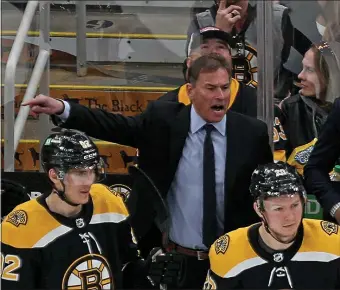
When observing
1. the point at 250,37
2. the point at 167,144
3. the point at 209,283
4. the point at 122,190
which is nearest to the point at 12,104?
the point at 122,190

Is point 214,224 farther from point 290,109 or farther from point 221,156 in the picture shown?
point 290,109

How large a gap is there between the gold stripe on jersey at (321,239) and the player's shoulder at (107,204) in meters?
0.55

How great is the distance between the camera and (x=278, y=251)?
294cm

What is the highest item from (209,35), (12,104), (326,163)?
(209,35)

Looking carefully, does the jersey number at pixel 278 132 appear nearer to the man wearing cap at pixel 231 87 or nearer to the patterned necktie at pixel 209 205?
the man wearing cap at pixel 231 87

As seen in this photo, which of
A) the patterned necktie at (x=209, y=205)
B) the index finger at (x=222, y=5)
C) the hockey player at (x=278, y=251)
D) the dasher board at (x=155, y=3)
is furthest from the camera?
the dasher board at (x=155, y=3)

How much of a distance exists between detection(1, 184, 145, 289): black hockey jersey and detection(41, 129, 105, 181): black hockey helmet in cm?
10

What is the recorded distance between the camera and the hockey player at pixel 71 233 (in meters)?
2.95

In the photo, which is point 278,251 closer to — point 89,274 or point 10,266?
point 89,274

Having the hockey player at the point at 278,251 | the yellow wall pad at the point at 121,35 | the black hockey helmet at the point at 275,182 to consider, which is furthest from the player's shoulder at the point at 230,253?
the yellow wall pad at the point at 121,35

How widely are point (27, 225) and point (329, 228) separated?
0.88m

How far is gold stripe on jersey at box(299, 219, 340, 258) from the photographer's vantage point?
116 inches

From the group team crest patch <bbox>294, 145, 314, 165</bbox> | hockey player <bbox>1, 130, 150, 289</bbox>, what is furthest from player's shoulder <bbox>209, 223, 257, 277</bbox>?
team crest patch <bbox>294, 145, 314, 165</bbox>

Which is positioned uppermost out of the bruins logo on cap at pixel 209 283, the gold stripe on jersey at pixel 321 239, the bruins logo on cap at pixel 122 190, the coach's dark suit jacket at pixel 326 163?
the coach's dark suit jacket at pixel 326 163
